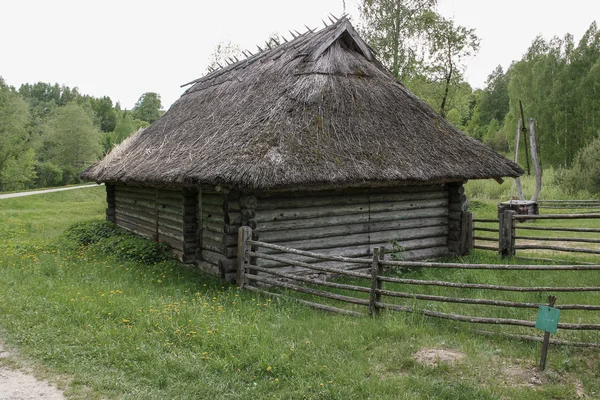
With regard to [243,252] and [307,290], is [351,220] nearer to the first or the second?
[243,252]

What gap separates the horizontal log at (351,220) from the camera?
870 centimetres

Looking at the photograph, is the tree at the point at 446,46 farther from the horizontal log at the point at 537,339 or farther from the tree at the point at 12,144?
the tree at the point at 12,144

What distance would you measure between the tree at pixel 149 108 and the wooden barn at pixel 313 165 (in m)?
75.6

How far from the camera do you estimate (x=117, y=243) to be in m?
12.0

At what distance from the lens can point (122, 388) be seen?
435cm

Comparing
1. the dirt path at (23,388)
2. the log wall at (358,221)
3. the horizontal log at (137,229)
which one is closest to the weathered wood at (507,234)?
the log wall at (358,221)

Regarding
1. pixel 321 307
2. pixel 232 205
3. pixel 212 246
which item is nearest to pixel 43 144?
pixel 212 246

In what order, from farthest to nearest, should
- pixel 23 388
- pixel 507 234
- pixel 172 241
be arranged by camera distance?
pixel 172 241, pixel 507 234, pixel 23 388

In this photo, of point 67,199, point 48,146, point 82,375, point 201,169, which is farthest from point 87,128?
point 82,375

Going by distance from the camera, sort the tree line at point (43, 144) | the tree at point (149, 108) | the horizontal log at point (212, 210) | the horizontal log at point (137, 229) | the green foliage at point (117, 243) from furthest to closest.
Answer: the tree at point (149, 108), the tree line at point (43, 144), the horizontal log at point (137, 229), the green foliage at point (117, 243), the horizontal log at point (212, 210)

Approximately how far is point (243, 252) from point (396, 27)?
15586mm

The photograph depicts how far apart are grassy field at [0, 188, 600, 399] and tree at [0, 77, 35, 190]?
39.0 meters

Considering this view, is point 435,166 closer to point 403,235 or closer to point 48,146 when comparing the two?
point 403,235

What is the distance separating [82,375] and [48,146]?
53757mm
